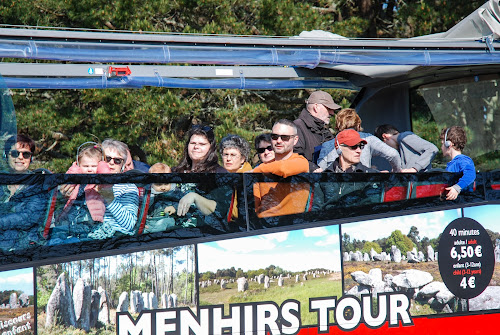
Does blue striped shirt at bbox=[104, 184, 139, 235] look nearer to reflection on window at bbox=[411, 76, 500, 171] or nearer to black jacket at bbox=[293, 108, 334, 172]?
black jacket at bbox=[293, 108, 334, 172]

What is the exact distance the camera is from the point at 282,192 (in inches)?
165

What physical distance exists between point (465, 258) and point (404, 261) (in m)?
0.49

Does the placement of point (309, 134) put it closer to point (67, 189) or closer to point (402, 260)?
point (402, 260)

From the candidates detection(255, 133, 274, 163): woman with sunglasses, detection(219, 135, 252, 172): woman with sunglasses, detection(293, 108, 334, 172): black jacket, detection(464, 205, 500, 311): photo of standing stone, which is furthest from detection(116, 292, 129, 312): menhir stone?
detection(464, 205, 500, 311): photo of standing stone

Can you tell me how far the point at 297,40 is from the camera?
516cm

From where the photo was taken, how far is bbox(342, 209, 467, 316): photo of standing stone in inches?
171

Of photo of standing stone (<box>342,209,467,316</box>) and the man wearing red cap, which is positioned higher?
the man wearing red cap

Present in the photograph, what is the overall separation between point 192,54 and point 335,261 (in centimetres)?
177

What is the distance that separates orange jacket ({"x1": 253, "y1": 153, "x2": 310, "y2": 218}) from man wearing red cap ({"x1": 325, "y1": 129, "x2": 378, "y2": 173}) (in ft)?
1.72

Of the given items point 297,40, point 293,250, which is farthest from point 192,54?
point 293,250

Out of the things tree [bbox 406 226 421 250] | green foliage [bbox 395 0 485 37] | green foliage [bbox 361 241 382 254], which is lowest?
green foliage [bbox 361 241 382 254]

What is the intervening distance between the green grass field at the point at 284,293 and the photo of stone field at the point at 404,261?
12 centimetres

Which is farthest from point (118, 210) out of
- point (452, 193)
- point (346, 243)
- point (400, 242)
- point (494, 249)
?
point (494, 249)

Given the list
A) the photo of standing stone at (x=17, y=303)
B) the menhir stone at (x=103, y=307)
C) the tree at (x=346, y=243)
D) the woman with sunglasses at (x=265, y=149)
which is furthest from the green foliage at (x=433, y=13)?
the photo of standing stone at (x=17, y=303)
